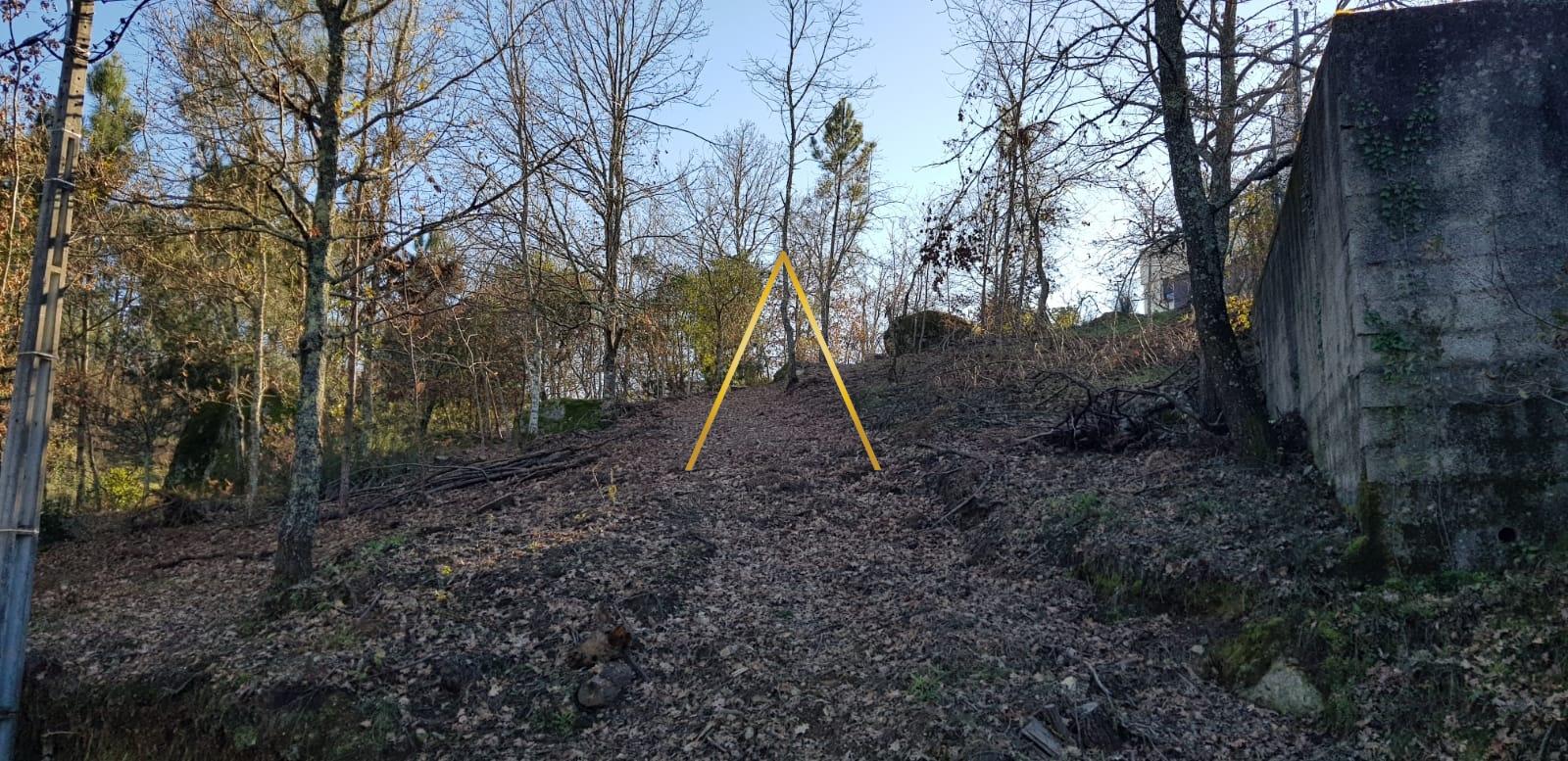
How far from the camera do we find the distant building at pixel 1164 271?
30.8 ft

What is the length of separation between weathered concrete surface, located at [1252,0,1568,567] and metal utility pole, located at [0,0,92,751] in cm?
793

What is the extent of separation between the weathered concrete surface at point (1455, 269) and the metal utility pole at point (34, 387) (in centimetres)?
793

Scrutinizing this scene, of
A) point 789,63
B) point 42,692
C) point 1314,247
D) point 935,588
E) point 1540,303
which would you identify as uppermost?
point 789,63

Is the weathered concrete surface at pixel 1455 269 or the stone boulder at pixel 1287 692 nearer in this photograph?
the stone boulder at pixel 1287 692

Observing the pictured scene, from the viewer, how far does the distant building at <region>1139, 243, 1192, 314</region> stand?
9374mm

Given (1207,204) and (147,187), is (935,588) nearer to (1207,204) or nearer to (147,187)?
(1207,204)

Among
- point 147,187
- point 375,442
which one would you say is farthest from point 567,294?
point 375,442

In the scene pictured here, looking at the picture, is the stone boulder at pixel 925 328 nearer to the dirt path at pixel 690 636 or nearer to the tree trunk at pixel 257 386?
the dirt path at pixel 690 636

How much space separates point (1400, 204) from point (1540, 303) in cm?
90

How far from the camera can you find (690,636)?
6574 mm

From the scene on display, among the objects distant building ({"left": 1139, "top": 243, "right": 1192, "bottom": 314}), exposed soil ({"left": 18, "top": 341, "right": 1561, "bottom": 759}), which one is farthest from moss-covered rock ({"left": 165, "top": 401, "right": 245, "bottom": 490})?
distant building ({"left": 1139, "top": 243, "right": 1192, "bottom": 314})

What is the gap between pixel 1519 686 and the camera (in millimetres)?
3998

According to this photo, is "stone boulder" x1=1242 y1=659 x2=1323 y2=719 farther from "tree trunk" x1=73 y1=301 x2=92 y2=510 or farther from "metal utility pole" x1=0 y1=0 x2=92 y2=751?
"tree trunk" x1=73 y1=301 x2=92 y2=510

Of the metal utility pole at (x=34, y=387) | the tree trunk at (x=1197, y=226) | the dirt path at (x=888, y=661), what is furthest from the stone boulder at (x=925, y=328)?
the metal utility pole at (x=34, y=387)
